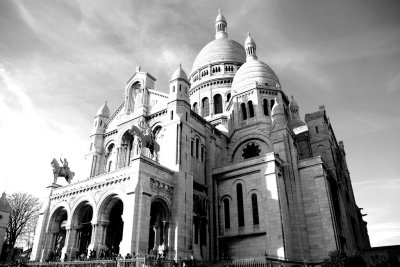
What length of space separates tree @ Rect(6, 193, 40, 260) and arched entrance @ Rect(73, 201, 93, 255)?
80.7 ft

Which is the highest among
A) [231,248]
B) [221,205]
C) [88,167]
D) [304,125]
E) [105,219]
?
[304,125]

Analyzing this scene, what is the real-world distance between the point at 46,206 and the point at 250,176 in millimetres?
20044

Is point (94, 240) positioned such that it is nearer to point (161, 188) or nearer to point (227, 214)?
point (161, 188)

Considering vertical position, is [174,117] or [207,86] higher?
[207,86]

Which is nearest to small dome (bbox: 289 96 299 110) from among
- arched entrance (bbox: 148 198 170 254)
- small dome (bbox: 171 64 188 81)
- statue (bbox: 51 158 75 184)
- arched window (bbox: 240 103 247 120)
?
arched window (bbox: 240 103 247 120)

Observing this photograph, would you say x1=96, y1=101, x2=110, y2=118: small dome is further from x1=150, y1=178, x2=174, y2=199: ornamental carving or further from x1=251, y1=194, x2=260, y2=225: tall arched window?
x1=251, y1=194, x2=260, y2=225: tall arched window

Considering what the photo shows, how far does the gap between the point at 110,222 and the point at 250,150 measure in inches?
701

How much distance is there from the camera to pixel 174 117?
29969mm

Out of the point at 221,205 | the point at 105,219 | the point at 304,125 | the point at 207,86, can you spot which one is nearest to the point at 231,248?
the point at 221,205

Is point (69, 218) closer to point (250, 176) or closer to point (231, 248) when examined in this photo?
point (231, 248)

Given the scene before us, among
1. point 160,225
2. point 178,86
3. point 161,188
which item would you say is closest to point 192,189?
point 161,188

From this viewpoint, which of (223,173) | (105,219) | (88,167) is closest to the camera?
(105,219)

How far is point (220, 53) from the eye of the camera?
185 ft

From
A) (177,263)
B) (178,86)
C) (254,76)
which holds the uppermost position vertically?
(254,76)
